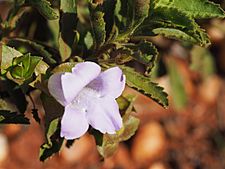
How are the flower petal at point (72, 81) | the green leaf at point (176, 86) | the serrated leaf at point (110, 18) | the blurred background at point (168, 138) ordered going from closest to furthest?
the flower petal at point (72, 81), the serrated leaf at point (110, 18), the green leaf at point (176, 86), the blurred background at point (168, 138)

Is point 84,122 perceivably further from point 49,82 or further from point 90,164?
point 90,164

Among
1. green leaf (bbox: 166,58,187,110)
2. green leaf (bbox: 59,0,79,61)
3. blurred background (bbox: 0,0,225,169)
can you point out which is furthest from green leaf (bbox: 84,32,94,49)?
blurred background (bbox: 0,0,225,169)

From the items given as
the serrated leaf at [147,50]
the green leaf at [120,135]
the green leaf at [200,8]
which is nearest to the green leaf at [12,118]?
the green leaf at [120,135]

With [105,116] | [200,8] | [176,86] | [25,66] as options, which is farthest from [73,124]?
[176,86]

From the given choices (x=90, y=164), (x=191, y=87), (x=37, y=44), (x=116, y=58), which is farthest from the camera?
(x=191, y=87)

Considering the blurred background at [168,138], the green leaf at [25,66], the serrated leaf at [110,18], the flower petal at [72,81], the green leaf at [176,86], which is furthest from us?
the blurred background at [168,138]

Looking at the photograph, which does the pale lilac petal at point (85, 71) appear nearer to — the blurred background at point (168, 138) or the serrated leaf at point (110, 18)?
the serrated leaf at point (110, 18)

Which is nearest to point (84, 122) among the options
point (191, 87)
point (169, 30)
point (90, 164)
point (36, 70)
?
point (36, 70)

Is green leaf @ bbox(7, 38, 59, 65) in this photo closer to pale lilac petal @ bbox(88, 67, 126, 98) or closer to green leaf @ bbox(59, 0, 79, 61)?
green leaf @ bbox(59, 0, 79, 61)
